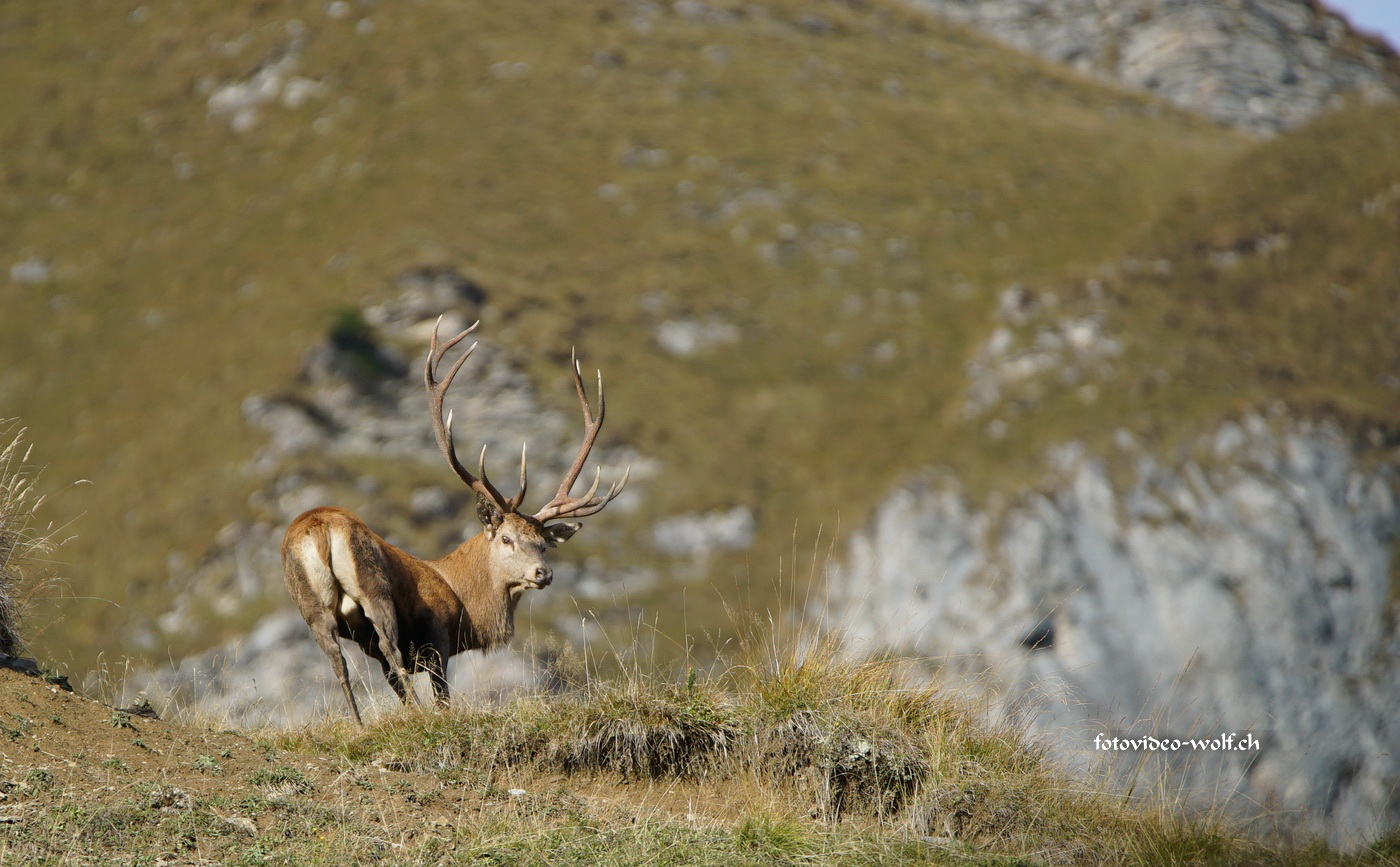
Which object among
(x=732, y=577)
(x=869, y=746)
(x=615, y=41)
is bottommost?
(x=732, y=577)

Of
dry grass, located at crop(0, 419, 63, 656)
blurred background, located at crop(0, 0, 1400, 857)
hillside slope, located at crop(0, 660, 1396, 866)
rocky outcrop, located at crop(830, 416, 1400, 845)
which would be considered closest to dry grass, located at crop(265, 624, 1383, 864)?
hillside slope, located at crop(0, 660, 1396, 866)

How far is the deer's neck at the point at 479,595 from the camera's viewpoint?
925 centimetres

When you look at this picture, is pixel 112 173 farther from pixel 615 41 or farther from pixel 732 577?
pixel 732 577

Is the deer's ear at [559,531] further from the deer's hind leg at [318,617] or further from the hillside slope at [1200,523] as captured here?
the hillside slope at [1200,523]

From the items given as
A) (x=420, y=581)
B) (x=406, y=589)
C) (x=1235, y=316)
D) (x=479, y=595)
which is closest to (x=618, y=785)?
(x=406, y=589)

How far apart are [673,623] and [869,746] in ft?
47.3

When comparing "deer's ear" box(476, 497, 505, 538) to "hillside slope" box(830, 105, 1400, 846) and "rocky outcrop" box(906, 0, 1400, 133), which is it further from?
"rocky outcrop" box(906, 0, 1400, 133)

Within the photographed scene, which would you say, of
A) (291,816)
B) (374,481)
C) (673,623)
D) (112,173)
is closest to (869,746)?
(291,816)

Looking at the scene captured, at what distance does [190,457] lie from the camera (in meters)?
23.7

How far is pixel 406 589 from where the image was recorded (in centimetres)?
Result: 849

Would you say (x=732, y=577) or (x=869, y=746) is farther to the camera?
(x=732, y=577)

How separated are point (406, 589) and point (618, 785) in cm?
248

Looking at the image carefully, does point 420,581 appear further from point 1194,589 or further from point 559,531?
point 1194,589

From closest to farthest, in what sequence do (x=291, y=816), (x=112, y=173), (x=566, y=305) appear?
(x=291, y=816), (x=566, y=305), (x=112, y=173)
